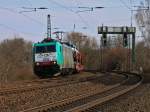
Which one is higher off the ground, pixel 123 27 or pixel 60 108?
pixel 123 27

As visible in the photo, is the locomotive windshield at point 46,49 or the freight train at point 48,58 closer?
the freight train at point 48,58

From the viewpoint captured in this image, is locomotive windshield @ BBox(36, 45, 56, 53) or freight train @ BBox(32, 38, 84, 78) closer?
freight train @ BBox(32, 38, 84, 78)

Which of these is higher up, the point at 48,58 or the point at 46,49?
the point at 46,49

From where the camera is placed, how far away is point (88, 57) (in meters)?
119

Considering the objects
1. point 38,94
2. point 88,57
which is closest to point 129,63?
point 88,57

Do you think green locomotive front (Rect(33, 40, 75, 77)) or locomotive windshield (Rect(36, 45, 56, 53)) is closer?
green locomotive front (Rect(33, 40, 75, 77))

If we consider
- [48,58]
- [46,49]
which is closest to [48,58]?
[48,58]

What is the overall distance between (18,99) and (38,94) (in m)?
2.79

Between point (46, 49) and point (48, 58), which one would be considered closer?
point (48, 58)

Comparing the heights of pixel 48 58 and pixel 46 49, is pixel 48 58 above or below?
below

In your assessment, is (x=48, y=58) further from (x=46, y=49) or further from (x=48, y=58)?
(x=46, y=49)

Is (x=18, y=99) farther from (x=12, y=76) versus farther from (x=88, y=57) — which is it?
(x=88, y=57)

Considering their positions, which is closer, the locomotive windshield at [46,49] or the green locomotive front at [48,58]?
the green locomotive front at [48,58]

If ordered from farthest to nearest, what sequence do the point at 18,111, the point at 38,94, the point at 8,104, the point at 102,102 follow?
1. the point at 38,94
2. the point at 102,102
3. the point at 8,104
4. the point at 18,111
